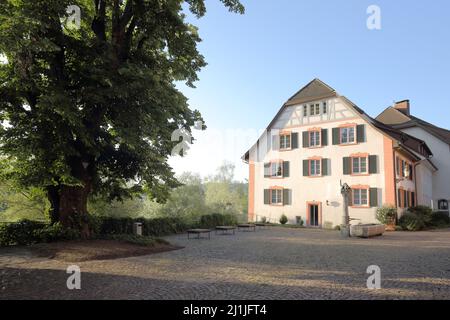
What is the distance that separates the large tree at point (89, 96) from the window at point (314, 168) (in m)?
17.4

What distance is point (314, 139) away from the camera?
102 feet

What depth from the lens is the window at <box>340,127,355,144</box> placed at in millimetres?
28948

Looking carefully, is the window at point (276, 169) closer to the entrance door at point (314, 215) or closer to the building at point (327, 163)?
the building at point (327, 163)

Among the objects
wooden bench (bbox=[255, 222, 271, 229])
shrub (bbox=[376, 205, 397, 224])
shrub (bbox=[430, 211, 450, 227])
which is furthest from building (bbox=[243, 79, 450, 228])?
shrub (bbox=[430, 211, 450, 227])

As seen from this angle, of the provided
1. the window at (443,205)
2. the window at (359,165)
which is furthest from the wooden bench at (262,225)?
the window at (443,205)

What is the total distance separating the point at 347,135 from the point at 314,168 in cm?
387

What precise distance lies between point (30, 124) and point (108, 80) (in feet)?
10.9

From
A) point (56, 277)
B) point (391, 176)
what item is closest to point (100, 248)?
point (56, 277)

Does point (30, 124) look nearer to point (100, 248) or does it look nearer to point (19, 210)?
point (100, 248)

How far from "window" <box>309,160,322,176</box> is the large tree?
56.9ft

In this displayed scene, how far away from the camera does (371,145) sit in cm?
2791

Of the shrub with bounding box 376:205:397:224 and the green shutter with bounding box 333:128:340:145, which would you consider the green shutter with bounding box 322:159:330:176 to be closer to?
the green shutter with bounding box 333:128:340:145

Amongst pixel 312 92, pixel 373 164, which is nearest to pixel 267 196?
pixel 373 164

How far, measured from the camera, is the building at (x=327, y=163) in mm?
27453
